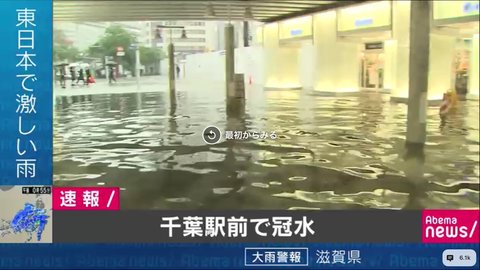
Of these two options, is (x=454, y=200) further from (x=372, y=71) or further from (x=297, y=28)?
(x=297, y=28)

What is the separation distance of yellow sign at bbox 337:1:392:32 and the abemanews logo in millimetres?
826

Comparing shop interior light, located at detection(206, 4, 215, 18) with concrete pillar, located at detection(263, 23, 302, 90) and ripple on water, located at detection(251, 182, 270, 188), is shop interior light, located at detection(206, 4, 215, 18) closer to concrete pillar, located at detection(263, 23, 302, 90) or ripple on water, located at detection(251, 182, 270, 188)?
concrete pillar, located at detection(263, 23, 302, 90)

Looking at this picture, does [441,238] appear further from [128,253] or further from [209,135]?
[128,253]

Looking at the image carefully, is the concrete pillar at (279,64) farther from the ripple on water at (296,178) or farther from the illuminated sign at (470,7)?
the illuminated sign at (470,7)

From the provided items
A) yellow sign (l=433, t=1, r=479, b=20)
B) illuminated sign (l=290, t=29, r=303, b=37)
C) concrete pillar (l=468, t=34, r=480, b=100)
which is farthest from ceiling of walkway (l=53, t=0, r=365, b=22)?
concrete pillar (l=468, t=34, r=480, b=100)

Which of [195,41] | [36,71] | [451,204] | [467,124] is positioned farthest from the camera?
[467,124]

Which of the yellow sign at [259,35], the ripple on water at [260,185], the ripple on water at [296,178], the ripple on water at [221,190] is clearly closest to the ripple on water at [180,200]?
the ripple on water at [221,190]

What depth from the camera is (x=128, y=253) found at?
69.0 inches

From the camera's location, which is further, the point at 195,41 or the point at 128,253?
the point at 195,41

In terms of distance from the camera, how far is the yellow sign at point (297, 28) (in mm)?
2079

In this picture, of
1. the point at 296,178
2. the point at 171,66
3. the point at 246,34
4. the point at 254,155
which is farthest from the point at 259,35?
the point at 296,178

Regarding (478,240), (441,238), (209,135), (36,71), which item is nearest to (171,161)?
(209,135)

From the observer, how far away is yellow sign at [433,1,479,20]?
2164 millimetres

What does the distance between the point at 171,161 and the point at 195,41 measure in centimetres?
51
